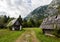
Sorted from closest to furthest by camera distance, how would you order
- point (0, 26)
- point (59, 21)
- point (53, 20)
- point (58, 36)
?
point (58, 36) → point (59, 21) → point (53, 20) → point (0, 26)

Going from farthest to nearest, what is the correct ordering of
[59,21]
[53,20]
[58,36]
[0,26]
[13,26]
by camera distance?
[0,26]
[13,26]
[53,20]
[59,21]
[58,36]

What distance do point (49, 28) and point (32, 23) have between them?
2943 inches

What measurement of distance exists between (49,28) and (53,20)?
9.40ft

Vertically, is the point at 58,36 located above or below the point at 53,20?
below

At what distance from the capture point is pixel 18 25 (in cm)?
7669

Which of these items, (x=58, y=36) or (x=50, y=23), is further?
(x=50, y=23)

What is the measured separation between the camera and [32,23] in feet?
396

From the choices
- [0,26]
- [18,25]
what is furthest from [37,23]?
[18,25]

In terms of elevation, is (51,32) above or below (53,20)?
below

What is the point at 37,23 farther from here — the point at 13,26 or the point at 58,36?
the point at 58,36

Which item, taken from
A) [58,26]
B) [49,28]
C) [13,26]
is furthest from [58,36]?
[13,26]

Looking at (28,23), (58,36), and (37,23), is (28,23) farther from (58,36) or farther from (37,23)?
(58,36)

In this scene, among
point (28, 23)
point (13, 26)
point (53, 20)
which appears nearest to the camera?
point (53, 20)

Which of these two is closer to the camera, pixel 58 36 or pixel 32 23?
pixel 58 36
